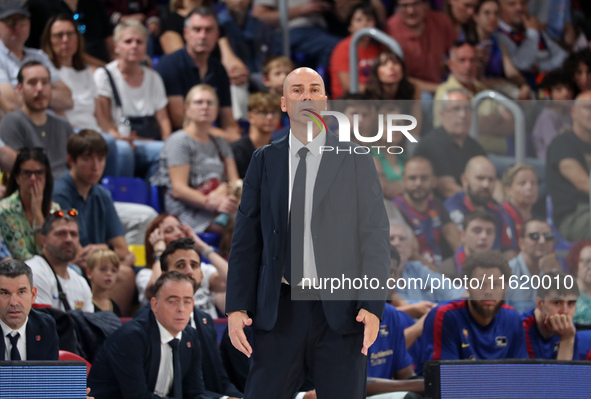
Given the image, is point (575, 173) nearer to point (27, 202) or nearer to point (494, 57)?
point (494, 57)

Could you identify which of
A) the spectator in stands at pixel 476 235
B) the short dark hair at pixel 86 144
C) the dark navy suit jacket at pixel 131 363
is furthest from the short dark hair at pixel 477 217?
the short dark hair at pixel 86 144

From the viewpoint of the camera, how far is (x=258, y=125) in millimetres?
7871

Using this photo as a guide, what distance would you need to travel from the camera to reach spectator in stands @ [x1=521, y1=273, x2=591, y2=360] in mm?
5707

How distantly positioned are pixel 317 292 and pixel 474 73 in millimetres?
5585

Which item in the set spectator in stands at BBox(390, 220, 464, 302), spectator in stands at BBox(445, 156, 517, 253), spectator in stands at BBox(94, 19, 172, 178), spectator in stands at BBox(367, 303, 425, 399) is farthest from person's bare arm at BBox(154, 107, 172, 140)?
spectator in stands at BBox(367, 303, 425, 399)

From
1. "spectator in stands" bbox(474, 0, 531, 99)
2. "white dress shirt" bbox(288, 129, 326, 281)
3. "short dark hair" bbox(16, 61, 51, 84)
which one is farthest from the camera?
"spectator in stands" bbox(474, 0, 531, 99)

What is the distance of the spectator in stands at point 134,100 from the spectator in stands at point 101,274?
168 centimetres

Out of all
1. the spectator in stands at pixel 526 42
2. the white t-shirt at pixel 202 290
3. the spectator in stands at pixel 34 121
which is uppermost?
the spectator in stands at pixel 526 42

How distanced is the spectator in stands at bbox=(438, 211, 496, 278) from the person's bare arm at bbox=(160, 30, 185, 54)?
11.8ft

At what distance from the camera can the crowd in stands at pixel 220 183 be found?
5535 mm

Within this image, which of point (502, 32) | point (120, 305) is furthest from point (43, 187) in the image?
point (502, 32)

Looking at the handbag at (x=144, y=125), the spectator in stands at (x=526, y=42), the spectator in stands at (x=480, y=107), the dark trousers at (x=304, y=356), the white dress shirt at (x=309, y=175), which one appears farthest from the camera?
the spectator in stands at (x=526, y=42)

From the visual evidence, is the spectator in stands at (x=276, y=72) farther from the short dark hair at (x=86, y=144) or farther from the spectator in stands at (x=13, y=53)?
the short dark hair at (x=86, y=144)

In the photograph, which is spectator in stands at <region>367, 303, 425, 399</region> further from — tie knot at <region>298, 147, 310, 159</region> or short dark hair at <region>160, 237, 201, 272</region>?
tie knot at <region>298, 147, 310, 159</region>
